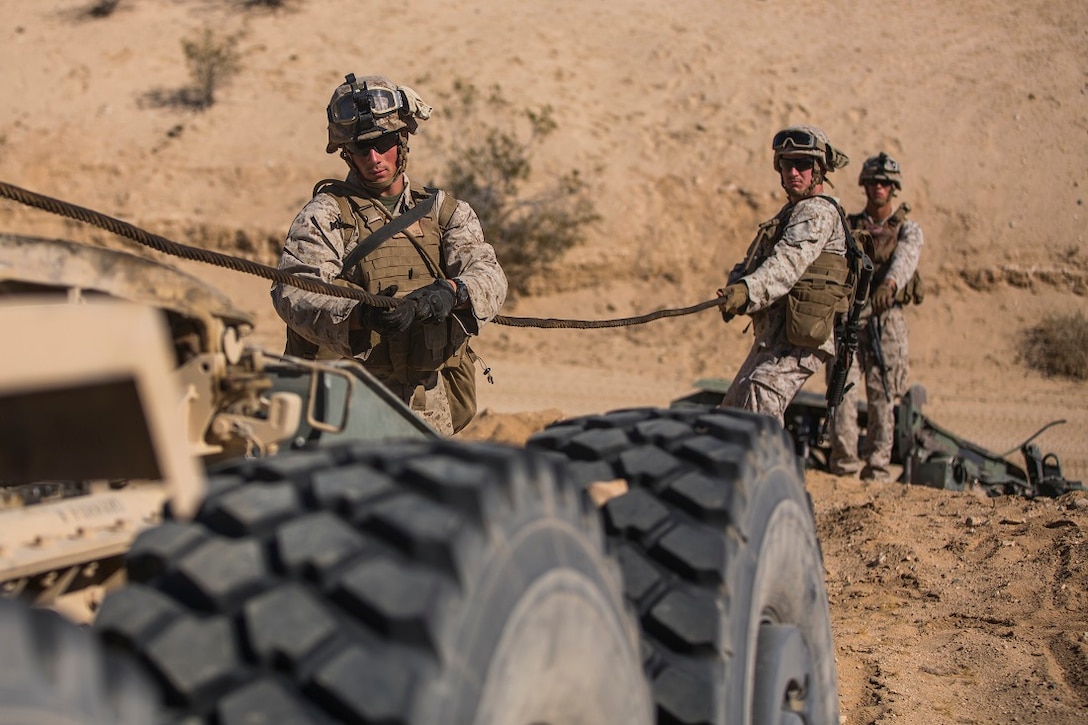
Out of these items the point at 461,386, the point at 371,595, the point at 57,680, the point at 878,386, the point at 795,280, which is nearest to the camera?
the point at 57,680

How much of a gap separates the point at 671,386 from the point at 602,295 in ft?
10.1

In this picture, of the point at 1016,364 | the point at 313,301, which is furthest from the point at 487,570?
the point at 1016,364

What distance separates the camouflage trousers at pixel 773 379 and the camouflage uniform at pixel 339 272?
221 cm

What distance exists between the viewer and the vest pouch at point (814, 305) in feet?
22.8

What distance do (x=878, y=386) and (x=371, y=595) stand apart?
8388mm

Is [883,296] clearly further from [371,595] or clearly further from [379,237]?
[371,595]

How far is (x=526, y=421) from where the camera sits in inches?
381

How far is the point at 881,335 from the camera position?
387 inches

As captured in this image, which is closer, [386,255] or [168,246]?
[168,246]

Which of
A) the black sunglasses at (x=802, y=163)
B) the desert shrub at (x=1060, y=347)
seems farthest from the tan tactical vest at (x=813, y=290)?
the desert shrub at (x=1060, y=347)

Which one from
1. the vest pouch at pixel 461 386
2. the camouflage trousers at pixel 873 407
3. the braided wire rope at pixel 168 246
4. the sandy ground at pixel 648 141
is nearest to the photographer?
the braided wire rope at pixel 168 246

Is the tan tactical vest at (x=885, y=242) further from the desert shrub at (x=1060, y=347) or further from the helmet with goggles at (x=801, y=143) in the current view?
the desert shrub at (x=1060, y=347)

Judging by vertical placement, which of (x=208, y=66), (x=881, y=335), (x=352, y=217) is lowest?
(x=881, y=335)

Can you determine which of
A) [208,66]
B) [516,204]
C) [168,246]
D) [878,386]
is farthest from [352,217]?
[208,66]
